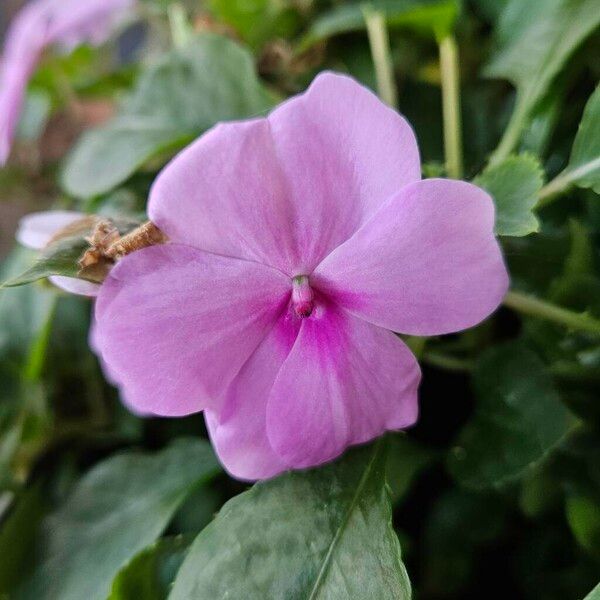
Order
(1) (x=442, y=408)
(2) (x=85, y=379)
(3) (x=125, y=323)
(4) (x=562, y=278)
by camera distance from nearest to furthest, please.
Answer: (3) (x=125, y=323), (4) (x=562, y=278), (1) (x=442, y=408), (2) (x=85, y=379)

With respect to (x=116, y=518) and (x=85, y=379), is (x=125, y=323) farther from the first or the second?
(x=85, y=379)

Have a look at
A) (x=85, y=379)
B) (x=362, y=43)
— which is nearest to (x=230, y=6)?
(x=362, y=43)

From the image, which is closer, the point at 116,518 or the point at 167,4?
the point at 116,518

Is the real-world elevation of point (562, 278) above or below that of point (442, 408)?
above

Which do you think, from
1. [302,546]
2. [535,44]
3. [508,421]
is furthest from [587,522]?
[535,44]

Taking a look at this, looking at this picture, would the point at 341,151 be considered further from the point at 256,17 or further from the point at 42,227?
the point at 256,17

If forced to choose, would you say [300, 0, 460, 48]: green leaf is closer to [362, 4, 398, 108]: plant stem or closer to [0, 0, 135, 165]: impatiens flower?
[362, 4, 398, 108]: plant stem
